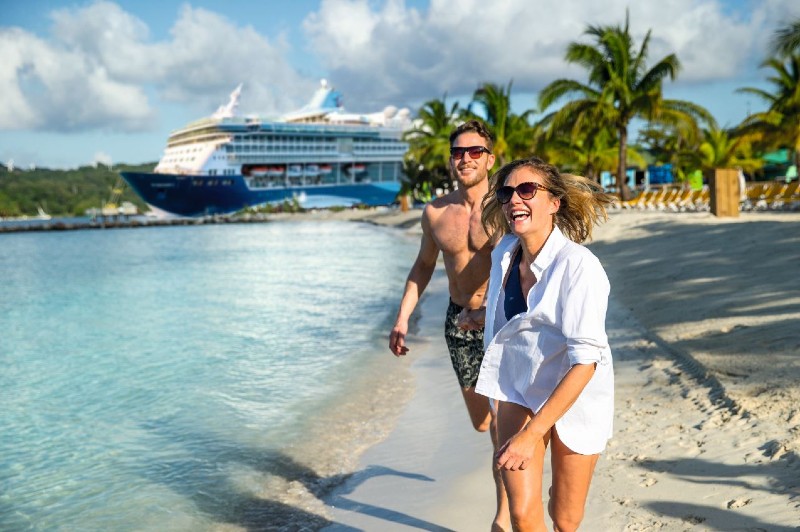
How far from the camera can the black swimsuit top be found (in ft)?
6.70

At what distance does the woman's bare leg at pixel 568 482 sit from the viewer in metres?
2.00

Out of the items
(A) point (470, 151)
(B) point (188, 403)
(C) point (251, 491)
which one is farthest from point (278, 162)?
(A) point (470, 151)

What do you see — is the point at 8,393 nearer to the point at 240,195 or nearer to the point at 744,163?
the point at 744,163

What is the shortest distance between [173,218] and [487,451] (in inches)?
3189

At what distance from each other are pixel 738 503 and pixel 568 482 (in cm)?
132

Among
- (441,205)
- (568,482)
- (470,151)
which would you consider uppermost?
(470,151)

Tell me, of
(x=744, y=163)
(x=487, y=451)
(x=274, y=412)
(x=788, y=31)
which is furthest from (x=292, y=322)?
(x=744, y=163)

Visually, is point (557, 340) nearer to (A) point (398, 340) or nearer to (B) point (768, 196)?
(A) point (398, 340)

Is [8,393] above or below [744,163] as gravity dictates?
below

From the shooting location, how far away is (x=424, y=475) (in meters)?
4.34

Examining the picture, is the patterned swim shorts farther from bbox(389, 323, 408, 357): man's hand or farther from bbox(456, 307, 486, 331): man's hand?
bbox(456, 307, 486, 331): man's hand

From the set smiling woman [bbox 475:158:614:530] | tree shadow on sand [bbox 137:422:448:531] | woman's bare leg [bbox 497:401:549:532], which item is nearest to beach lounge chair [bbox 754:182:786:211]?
tree shadow on sand [bbox 137:422:448:531]

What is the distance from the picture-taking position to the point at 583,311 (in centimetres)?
182

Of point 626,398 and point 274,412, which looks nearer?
point 626,398
